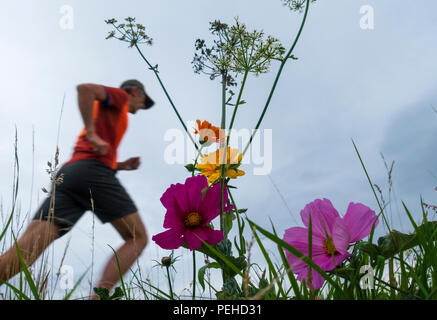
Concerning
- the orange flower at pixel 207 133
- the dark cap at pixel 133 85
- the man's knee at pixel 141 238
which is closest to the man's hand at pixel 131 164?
the man's knee at pixel 141 238

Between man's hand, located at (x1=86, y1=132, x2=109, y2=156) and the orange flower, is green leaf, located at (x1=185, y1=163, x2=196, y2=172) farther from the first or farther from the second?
man's hand, located at (x1=86, y1=132, x2=109, y2=156)

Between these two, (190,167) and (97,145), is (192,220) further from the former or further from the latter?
(97,145)

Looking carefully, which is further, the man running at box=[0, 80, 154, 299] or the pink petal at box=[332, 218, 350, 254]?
the man running at box=[0, 80, 154, 299]

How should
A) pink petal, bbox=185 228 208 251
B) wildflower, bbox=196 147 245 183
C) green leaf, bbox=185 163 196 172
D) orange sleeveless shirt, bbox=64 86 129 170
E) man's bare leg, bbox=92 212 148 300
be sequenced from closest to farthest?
pink petal, bbox=185 228 208 251, wildflower, bbox=196 147 245 183, green leaf, bbox=185 163 196 172, man's bare leg, bbox=92 212 148 300, orange sleeveless shirt, bbox=64 86 129 170

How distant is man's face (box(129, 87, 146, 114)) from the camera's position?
242cm

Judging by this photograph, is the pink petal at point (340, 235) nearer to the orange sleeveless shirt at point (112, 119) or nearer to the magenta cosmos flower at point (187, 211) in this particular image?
the magenta cosmos flower at point (187, 211)

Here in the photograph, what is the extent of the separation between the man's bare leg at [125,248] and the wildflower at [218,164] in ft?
3.51

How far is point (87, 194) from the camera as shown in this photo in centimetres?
200

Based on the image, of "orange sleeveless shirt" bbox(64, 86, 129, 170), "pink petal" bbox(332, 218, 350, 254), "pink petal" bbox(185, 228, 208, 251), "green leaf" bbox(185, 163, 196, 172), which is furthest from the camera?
"orange sleeveless shirt" bbox(64, 86, 129, 170)

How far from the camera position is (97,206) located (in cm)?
196

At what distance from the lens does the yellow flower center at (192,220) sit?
2.23ft

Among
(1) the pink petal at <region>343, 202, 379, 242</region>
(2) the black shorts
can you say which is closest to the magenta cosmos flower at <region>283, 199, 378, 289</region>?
(1) the pink petal at <region>343, 202, 379, 242</region>
